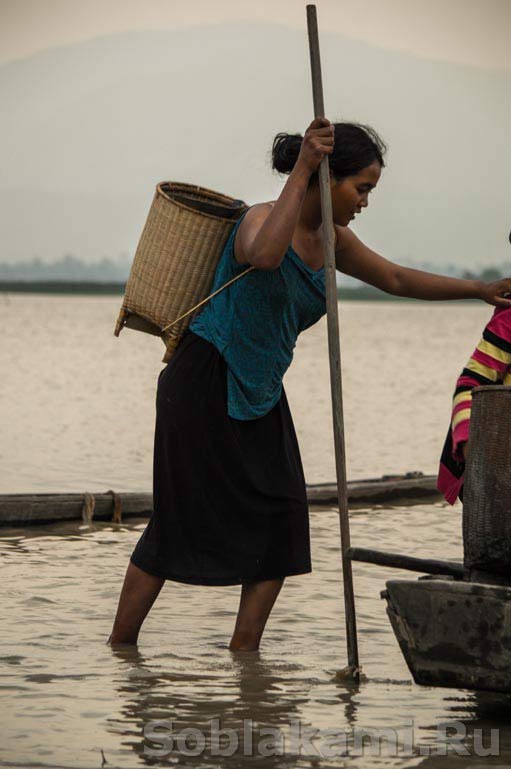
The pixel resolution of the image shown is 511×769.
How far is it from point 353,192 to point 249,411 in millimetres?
723

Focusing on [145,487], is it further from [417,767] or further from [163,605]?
[417,767]

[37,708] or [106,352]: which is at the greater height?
[106,352]

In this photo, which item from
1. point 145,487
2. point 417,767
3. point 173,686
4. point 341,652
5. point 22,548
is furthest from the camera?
point 145,487

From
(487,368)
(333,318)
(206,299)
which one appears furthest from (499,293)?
(206,299)

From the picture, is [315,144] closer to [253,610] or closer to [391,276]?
[391,276]

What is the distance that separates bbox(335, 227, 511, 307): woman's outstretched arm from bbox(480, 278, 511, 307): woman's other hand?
0.14 meters

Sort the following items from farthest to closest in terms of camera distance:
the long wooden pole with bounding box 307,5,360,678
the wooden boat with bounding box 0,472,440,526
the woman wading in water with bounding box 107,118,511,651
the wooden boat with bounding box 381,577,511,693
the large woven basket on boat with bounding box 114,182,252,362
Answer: the wooden boat with bounding box 0,472,440,526 → the large woven basket on boat with bounding box 114,182,252,362 → the woman wading in water with bounding box 107,118,511,651 → the long wooden pole with bounding box 307,5,360,678 → the wooden boat with bounding box 381,577,511,693

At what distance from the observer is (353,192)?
439 cm

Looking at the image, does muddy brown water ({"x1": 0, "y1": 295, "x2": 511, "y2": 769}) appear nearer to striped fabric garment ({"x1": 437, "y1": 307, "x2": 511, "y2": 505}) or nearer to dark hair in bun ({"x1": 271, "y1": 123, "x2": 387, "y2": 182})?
striped fabric garment ({"x1": 437, "y1": 307, "x2": 511, "y2": 505})

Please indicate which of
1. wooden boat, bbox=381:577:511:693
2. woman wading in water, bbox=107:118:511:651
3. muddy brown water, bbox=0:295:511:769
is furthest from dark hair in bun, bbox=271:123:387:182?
muddy brown water, bbox=0:295:511:769

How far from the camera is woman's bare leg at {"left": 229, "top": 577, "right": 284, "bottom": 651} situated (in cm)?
466

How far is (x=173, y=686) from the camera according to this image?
457cm

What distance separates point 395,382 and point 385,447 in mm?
12361

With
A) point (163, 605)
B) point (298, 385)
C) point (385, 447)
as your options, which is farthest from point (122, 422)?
point (163, 605)
